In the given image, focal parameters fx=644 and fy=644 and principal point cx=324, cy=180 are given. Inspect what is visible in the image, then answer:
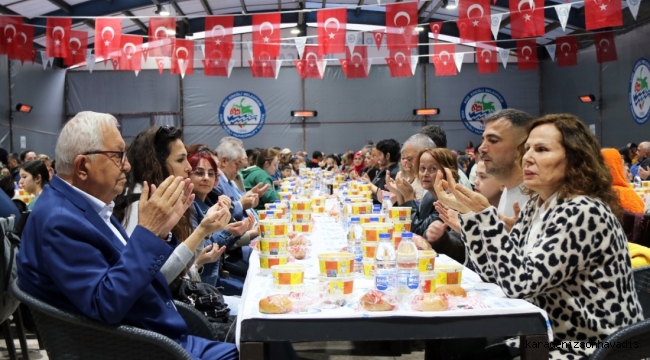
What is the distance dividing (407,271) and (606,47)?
1502 cm

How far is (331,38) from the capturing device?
1234 centimetres

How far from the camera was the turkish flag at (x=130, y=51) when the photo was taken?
529 inches

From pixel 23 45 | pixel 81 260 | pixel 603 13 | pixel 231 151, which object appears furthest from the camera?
pixel 23 45

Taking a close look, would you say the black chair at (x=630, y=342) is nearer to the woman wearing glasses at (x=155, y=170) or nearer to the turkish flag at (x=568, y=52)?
the woman wearing glasses at (x=155, y=170)

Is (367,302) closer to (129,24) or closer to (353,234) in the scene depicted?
(353,234)

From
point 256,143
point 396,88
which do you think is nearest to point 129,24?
point 256,143

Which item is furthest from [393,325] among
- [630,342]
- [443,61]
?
[443,61]

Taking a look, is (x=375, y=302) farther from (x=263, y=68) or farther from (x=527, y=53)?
(x=527, y=53)

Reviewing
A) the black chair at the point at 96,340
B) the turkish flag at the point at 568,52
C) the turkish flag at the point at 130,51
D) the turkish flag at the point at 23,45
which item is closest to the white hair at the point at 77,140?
the black chair at the point at 96,340

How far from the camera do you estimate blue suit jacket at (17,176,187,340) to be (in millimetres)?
1983

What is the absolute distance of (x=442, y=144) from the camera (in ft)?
23.5

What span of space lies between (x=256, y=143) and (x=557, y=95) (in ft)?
34.3

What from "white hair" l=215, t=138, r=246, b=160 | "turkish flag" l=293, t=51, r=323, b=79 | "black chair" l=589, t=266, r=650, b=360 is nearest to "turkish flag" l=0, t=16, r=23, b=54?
"white hair" l=215, t=138, r=246, b=160

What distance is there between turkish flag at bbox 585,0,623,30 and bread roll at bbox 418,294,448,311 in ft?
26.6
